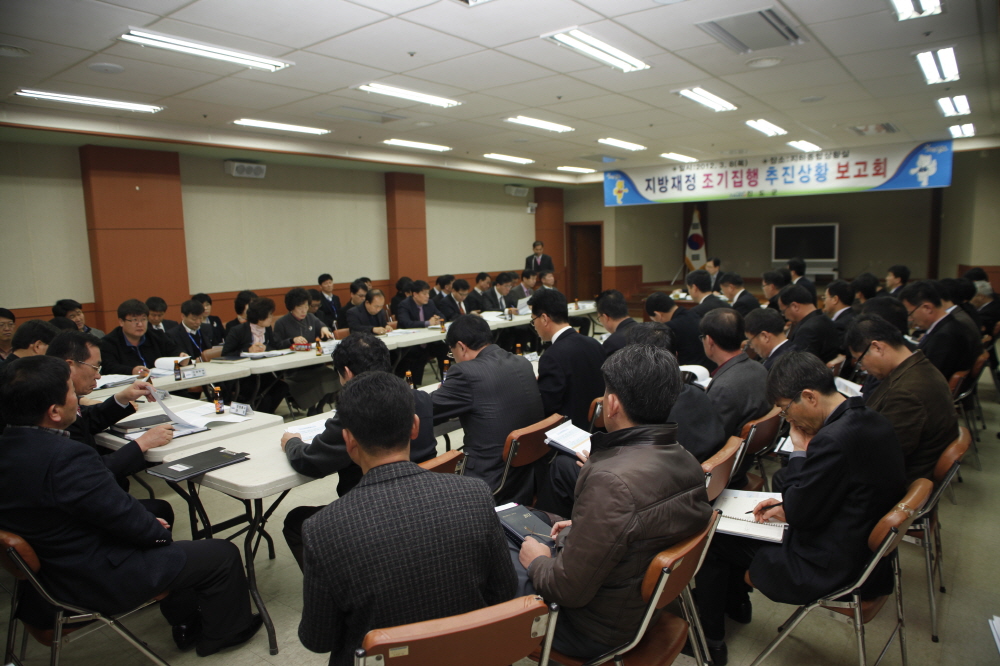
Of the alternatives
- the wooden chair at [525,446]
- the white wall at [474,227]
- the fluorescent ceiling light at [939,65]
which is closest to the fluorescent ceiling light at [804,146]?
the fluorescent ceiling light at [939,65]

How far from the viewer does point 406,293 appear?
806cm

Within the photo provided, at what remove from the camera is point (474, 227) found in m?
12.2

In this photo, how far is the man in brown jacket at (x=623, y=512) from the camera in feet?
4.55

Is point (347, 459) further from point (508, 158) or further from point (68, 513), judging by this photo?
point (508, 158)

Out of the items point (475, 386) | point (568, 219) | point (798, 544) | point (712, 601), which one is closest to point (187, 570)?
point (475, 386)

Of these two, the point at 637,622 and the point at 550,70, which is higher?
the point at 550,70

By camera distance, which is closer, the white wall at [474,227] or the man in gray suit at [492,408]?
the man in gray suit at [492,408]

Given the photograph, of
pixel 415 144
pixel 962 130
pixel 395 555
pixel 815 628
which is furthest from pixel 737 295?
pixel 395 555

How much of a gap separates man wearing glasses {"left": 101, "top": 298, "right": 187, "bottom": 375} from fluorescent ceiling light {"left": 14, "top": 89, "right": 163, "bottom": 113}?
8.08 ft

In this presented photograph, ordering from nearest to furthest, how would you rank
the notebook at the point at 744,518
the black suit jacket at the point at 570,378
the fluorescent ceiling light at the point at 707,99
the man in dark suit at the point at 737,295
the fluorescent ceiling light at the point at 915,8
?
the notebook at the point at 744,518 < the black suit jacket at the point at 570,378 < the fluorescent ceiling light at the point at 915,8 < the fluorescent ceiling light at the point at 707,99 < the man in dark suit at the point at 737,295

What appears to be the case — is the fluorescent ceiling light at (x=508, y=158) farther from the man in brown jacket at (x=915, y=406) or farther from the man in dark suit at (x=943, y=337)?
the man in brown jacket at (x=915, y=406)

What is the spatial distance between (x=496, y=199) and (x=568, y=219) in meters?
2.26

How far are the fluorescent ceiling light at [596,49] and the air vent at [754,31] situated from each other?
2.37ft

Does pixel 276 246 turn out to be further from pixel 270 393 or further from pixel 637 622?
pixel 637 622
